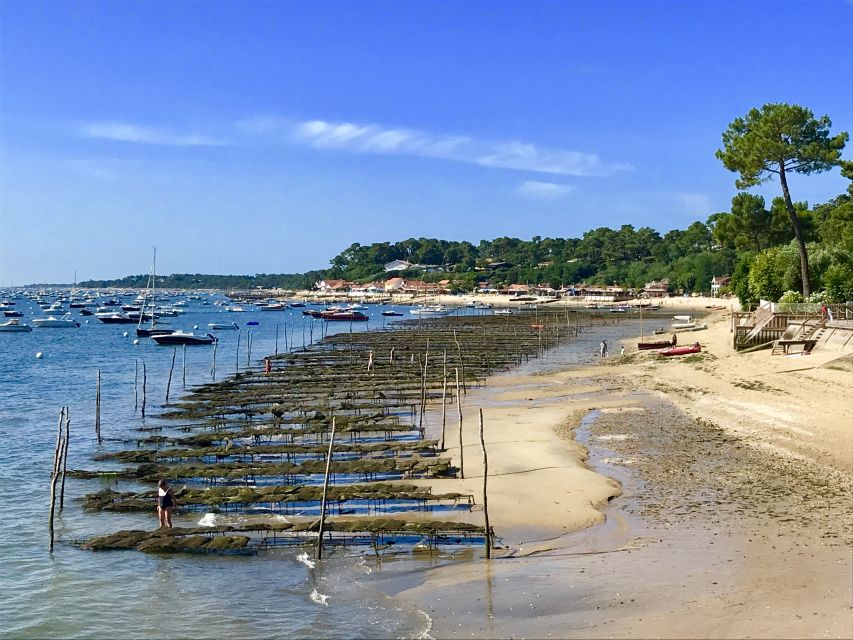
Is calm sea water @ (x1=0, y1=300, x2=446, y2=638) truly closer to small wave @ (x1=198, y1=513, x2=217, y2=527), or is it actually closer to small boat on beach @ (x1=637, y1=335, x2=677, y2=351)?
small wave @ (x1=198, y1=513, x2=217, y2=527)

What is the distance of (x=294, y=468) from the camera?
22.7 metres

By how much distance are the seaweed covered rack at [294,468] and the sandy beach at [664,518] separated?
54.4 inches

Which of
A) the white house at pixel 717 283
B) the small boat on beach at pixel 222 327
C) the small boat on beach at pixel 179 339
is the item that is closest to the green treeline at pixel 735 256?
the white house at pixel 717 283

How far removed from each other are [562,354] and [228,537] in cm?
4594

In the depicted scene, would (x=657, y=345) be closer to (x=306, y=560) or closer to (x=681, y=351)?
(x=681, y=351)

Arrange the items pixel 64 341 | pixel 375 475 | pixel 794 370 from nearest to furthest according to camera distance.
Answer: pixel 375 475, pixel 794 370, pixel 64 341

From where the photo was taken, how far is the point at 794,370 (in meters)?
Result: 34.4

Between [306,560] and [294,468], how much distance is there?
22.6 feet

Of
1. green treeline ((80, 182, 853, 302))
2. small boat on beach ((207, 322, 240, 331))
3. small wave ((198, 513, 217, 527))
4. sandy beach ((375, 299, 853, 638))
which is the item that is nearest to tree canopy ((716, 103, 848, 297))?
green treeline ((80, 182, 853, 302))

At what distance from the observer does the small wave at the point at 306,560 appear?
51.7 ft

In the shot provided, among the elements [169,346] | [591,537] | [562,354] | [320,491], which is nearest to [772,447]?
[591,537]

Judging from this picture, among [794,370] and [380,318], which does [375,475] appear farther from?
[380,318]

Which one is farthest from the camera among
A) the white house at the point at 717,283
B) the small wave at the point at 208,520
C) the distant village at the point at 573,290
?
the distant village at the point at 573,290

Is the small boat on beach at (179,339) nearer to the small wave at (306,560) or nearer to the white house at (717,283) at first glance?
the small wave at (306,560)
